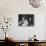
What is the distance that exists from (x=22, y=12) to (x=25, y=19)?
0.24 meters

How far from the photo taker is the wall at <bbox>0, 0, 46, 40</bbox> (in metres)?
3.82

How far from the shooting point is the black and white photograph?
3867mm

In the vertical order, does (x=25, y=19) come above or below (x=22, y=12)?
below

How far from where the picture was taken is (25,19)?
3.89 meters

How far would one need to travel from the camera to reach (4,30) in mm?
3836

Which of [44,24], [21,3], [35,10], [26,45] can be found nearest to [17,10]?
[21,3]

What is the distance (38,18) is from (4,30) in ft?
3.70

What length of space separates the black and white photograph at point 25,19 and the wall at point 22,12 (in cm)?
9

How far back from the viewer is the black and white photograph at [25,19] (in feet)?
12.7

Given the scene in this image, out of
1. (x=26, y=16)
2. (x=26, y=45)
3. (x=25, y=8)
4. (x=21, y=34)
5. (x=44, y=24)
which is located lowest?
(x=26, y=45)

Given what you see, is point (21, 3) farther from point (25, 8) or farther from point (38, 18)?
point (38, 18)

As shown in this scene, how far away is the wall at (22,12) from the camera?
382 cm

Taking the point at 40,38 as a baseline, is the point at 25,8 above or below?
above

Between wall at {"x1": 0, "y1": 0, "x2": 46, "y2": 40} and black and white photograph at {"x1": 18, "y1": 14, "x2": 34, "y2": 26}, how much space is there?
0.09 m
